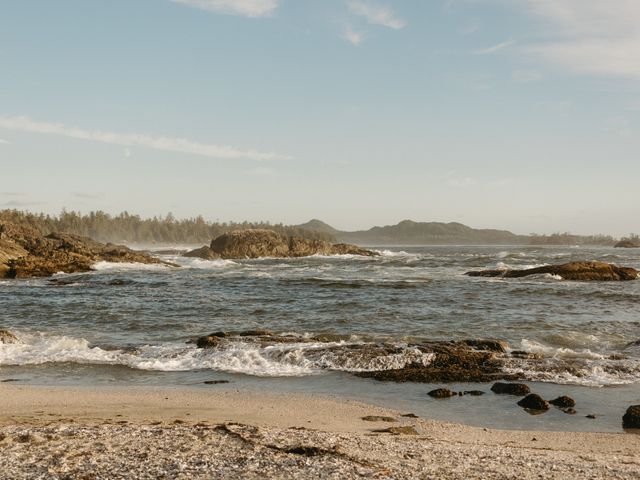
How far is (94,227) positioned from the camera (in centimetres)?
17138

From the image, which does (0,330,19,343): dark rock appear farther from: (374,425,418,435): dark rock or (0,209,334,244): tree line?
(0,209,334,244): tree line

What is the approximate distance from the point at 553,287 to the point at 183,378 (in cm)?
2864

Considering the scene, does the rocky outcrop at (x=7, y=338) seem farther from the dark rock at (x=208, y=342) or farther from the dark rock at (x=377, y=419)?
the dark rock at (x=377, y=419)

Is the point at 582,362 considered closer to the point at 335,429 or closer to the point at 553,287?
the point at 335,429

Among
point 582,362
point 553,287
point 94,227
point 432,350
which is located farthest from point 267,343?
point 94,227

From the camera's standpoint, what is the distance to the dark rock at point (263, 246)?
87719 mm

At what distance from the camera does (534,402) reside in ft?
39.6

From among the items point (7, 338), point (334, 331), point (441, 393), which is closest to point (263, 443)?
point (441, 393)

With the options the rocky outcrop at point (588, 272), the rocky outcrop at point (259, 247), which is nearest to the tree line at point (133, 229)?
the rocky outcrop at point (259, 247)

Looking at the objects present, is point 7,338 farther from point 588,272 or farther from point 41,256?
point 588,272

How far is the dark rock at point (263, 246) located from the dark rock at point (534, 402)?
74468mm

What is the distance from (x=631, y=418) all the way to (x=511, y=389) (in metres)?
2.76

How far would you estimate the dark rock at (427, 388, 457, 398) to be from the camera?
13.0 meters

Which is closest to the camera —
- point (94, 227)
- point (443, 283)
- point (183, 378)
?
point (183, 378)
